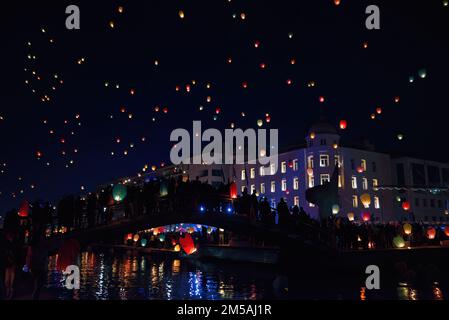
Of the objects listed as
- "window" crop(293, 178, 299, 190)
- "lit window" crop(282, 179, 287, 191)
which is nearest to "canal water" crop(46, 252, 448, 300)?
"window" crop(293, 178, 299, 190)

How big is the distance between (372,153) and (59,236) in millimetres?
49849

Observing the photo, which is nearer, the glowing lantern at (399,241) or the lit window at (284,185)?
the glowing lantern at (399,241)

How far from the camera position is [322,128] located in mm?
56625

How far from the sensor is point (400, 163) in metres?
62.3

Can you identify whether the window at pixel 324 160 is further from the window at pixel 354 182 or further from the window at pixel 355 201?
the window at pixel 355 201

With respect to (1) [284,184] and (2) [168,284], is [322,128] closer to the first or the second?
(1) [284,184]

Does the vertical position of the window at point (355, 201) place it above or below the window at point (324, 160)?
below

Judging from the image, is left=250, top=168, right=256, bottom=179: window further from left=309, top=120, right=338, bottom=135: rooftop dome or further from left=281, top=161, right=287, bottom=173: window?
left=309, top=120, right=338, bottom=135: rooftop dome

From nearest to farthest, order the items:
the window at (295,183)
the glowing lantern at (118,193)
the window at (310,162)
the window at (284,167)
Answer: the glowing lantern at (118,193), the window at (310,162), the window at (295,183), the window at (284,167)

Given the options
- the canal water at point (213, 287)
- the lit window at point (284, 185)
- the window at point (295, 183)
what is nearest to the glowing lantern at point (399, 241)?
the canal water at point (213, 287)

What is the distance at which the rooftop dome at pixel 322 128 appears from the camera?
5647 cm

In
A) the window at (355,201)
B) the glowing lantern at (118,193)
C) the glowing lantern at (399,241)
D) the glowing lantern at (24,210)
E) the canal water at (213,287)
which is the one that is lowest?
the canal water at (213,287)

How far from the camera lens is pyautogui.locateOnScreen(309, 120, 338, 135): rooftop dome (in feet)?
185
